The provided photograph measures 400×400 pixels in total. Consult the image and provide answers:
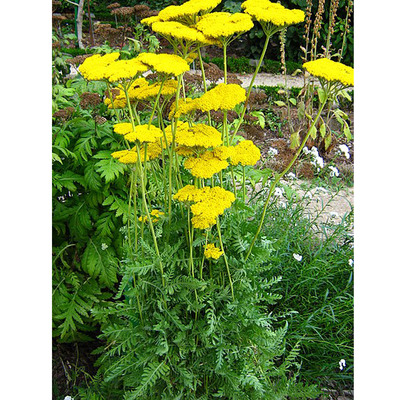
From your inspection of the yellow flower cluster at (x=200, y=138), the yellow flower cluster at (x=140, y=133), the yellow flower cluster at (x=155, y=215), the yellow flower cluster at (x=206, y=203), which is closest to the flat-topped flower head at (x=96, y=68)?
the yellow flower cluster at (x=140, y=133)

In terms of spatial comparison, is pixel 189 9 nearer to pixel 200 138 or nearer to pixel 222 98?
pixel 222 98

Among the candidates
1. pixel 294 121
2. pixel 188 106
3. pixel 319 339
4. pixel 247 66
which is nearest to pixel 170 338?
pixel 188 106

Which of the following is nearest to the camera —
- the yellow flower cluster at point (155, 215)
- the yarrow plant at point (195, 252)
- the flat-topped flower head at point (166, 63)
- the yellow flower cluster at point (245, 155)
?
the flat-topped flower head at point (166, 63)

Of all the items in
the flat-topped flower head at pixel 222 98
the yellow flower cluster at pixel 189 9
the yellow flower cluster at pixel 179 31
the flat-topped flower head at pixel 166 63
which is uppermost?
the yellow flower cluster at pixel 189 9

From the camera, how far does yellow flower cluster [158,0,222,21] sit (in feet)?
4.42

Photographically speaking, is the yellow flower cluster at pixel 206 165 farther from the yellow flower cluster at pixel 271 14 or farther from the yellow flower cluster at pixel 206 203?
the yellow flower cluster at pixel 271 14

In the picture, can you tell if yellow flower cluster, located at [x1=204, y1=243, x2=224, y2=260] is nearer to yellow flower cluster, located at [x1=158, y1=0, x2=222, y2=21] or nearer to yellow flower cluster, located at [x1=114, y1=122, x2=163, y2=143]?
yellow flower cluster, located at [x1=114, y1=122, x2=163, y2=143]

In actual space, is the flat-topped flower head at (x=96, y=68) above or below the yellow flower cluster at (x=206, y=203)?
above

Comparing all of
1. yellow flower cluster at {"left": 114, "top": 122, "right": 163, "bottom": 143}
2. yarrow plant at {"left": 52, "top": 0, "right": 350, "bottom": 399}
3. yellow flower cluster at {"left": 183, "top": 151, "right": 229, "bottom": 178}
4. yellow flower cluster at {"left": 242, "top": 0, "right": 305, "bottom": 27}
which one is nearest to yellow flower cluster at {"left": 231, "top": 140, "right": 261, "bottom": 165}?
yarrow plant at {"left": 52, "top": 0, "right": 350, "bottom": 399}

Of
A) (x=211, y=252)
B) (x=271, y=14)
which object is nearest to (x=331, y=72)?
(x=271, y=14)

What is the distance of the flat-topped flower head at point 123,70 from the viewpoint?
49.9 inches

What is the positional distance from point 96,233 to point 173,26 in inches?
46.8

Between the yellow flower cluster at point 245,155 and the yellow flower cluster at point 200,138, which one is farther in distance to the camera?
the yellow flower cluster at point 245,155

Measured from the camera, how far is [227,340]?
5.27ft
